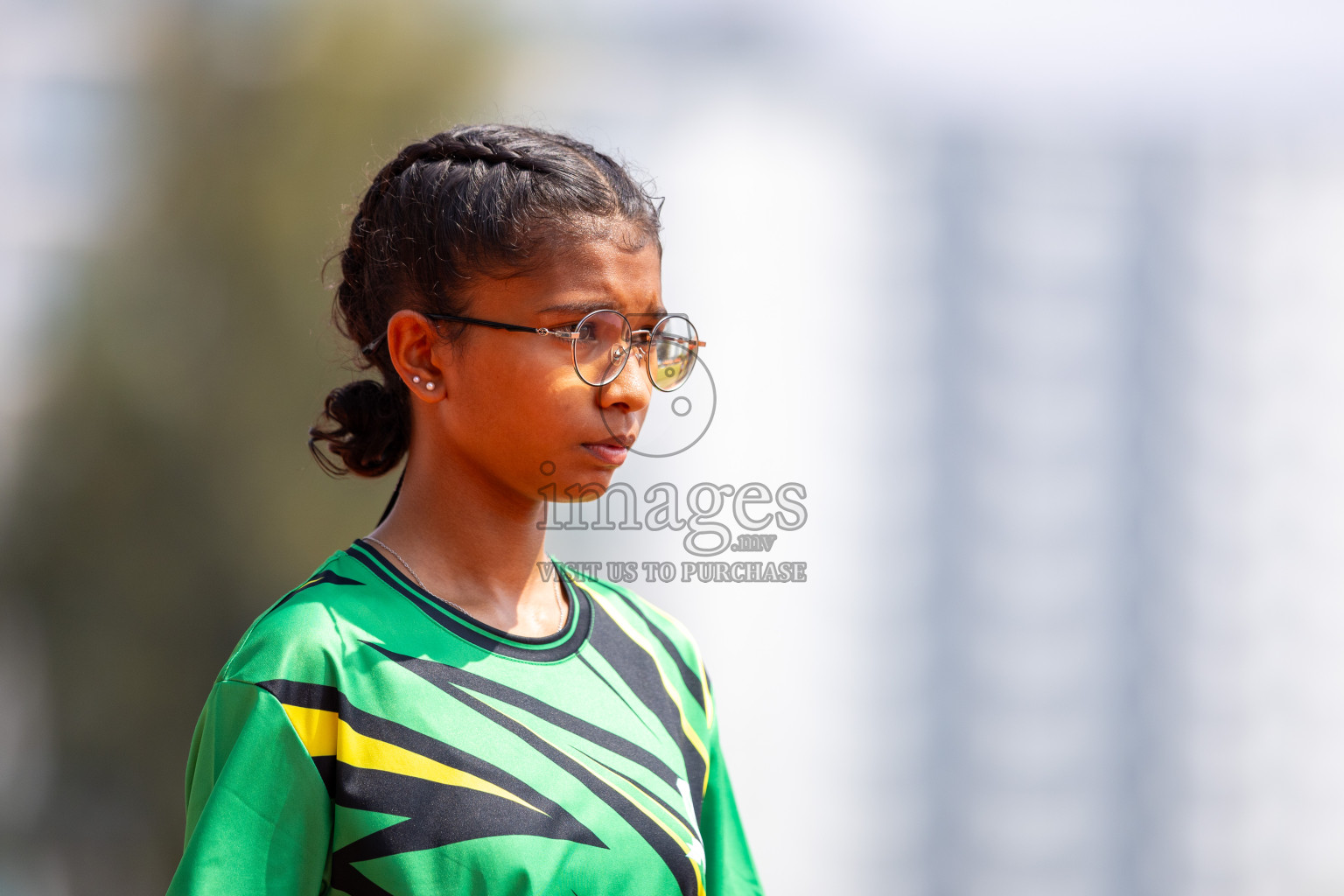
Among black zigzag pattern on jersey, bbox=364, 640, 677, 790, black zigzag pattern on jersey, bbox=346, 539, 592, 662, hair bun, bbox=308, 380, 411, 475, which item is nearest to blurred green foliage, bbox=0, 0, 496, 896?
hair bun, bbox=308, 380, 411, 475

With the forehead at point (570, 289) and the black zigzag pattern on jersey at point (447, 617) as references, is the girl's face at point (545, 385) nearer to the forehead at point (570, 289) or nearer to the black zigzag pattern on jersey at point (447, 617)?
the forehead at point (570, 289)

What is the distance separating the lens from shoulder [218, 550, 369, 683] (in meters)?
0.95

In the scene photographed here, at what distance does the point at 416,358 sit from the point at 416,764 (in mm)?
430

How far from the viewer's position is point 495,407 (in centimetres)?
109

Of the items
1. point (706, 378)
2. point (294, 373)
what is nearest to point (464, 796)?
point (706, 378)

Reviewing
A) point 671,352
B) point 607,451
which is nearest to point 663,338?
point 671,352

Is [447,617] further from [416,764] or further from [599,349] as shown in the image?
[599,349]

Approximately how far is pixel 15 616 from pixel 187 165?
149cm

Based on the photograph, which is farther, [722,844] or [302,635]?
[722,844]

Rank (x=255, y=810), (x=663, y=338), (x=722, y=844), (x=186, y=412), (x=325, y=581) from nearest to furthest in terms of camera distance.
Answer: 1. (x=255, y=810)
2. (x=325, y=581)
3. (x=663, y=338)
4. (x=722, y=844)
5. (x=186, y=412)

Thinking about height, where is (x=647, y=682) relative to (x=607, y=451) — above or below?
below

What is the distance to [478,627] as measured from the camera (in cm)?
109

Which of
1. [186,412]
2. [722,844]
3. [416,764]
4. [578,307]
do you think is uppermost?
[186,412]

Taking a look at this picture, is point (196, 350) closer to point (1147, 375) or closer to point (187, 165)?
point (187, 165)
